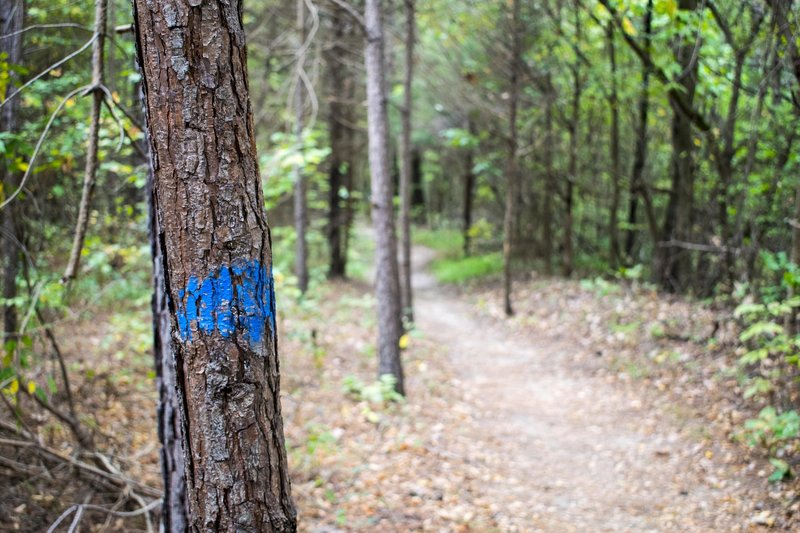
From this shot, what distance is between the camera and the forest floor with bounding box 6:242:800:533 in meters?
4.71

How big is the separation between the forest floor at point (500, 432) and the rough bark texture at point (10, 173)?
988 millimetres

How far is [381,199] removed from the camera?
23.8 ft

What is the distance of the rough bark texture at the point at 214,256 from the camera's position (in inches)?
71.3

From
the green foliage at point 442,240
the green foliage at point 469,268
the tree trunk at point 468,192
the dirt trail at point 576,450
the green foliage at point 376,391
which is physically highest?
the tree trunk at point 468,192

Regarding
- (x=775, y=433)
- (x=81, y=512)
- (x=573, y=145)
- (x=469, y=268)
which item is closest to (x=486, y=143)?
(x=573, y=145)

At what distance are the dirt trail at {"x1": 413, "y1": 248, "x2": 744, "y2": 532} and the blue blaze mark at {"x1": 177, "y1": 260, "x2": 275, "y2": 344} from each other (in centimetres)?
384

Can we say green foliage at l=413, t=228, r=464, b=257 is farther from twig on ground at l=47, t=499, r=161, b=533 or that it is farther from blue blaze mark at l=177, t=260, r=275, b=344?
blue blaze mark at l=177, t=260, r=275, b=344

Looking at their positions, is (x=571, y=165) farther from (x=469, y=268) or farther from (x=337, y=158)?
(x=337, y=158)

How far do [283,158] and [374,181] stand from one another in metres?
1.21

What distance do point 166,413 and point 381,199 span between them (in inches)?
181

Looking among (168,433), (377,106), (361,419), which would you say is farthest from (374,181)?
(168,433)

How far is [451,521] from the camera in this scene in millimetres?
4777

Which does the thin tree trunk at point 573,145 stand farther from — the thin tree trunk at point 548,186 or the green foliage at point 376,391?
the green foliage at point 376,391

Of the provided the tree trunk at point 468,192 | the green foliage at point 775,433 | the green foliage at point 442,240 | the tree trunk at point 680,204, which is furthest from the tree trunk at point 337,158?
the green foliage at point 775,433
